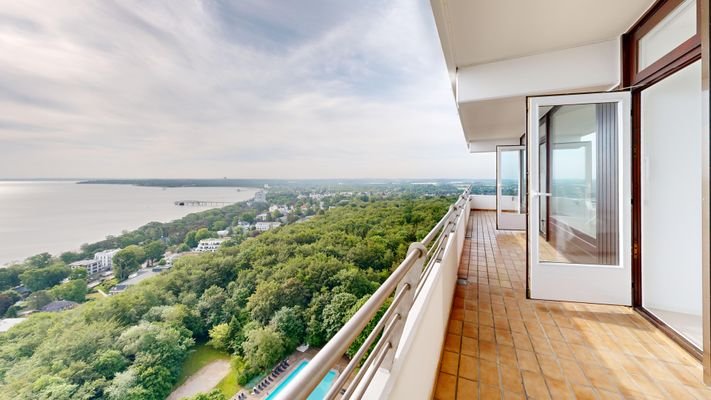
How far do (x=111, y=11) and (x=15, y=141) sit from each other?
4.37 meters

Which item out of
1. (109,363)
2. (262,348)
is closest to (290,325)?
(262,348)

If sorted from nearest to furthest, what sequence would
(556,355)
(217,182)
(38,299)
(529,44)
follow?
1. (556,355)
2. (529,44)
3. (38,299)
4. (217,182)

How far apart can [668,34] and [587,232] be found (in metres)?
1.77

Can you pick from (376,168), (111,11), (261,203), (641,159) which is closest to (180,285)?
(261,203)

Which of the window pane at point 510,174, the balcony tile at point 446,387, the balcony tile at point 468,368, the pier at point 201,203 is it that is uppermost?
the window pane at point 510,174

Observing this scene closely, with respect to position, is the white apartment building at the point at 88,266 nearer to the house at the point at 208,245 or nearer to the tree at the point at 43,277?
the tree at the point at 43,277

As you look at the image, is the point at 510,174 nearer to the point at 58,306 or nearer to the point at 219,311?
the point at 219,311

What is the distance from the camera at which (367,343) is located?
0.76 meters

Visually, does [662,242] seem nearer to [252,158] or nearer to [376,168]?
[376,168]

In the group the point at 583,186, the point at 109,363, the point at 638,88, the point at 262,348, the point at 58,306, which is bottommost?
the point at 109,363

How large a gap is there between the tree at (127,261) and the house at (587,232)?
8.24m

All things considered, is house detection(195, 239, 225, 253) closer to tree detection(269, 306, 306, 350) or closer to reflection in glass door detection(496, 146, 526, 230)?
tree detection(269, 306, 306, 350)

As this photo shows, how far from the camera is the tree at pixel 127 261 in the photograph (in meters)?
7.02

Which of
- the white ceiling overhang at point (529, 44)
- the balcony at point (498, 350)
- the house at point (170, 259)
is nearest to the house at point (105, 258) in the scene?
the house at point (170, 259)
